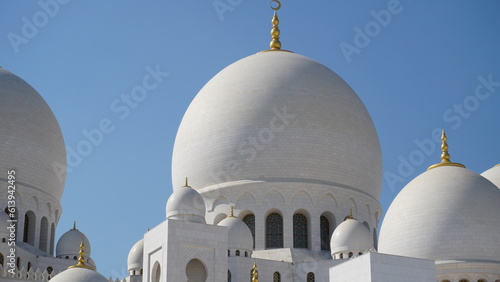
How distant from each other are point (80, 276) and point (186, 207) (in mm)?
3940

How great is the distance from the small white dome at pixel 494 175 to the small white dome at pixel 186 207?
46.4 feet

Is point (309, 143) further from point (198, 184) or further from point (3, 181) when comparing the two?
point (3, 181)

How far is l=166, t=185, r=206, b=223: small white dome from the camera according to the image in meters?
34.0

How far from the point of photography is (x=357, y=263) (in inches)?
1095

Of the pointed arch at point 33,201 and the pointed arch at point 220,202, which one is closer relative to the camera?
the pointed arch at point 220,202

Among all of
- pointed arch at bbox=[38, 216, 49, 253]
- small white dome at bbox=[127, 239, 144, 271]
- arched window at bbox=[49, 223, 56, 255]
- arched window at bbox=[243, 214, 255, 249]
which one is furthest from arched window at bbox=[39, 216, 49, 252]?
arched window at bbox=[243, 214, 255, 249]

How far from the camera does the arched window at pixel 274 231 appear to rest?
40250 millimetres

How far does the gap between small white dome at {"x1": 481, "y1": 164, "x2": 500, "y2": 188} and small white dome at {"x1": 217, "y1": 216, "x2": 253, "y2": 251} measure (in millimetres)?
11177

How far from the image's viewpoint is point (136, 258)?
39.6 metres

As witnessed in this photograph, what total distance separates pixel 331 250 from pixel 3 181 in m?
13.2

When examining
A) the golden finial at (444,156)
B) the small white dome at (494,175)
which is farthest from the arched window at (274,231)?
the small white dome at (494,175)

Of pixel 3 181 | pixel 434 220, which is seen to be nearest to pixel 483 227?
pixel 434 220

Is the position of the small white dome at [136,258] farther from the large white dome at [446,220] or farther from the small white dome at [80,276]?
the large white dome at [446,220]

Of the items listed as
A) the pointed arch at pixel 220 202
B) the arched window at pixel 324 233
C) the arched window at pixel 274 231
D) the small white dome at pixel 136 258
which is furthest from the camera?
the pointed arch at pixel 220 202
